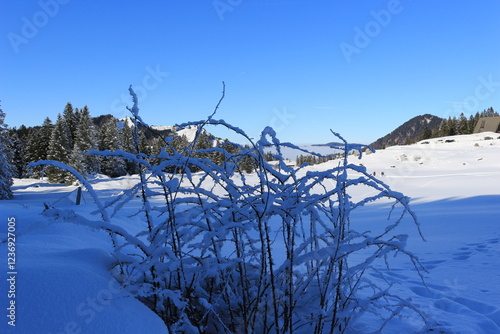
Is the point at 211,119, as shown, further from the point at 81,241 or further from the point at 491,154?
the point at 491,154

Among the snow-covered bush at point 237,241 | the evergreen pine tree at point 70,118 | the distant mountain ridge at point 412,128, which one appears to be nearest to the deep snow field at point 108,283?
the snow-covered bush at point 237,241

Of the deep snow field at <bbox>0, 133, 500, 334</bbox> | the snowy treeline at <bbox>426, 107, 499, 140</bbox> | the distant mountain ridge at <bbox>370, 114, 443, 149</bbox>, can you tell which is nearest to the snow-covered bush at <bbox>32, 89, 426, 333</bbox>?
the deep snow field at <bbox>0, 133, 500, 334</bbox>

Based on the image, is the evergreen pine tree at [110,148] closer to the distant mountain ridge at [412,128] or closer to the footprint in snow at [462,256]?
the footprint in snow at [462,256]

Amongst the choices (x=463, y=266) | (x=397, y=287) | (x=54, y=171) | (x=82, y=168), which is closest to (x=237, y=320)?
(x=397, y=287)

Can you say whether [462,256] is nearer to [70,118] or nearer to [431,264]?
[431,264]

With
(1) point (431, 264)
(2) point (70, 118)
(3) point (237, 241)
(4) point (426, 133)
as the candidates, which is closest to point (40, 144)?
(2) point (70, 118)

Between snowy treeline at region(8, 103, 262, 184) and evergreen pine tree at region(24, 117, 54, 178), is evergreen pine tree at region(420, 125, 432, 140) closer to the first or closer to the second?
snowy treeline at region(8, 103, 262, 184)

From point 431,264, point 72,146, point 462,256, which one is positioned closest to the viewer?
point 431,264

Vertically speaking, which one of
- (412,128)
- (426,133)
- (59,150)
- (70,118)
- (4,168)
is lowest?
(4,168)

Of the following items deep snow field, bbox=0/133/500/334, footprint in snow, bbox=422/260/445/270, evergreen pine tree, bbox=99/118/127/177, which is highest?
evergreen pine tree, bbox=99/118/127/177

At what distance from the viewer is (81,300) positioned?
1209 millimetres

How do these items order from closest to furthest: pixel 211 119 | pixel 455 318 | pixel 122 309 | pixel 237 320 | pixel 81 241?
pixel 122 309
pixel 211 119
pixel 237 320
pixel 455 318
pixel 81 241

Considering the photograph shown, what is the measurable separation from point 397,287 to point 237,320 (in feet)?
6.43

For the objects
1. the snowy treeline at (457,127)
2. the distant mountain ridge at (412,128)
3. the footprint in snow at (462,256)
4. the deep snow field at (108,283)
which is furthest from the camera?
the distant mountain ridge at (412,128)
